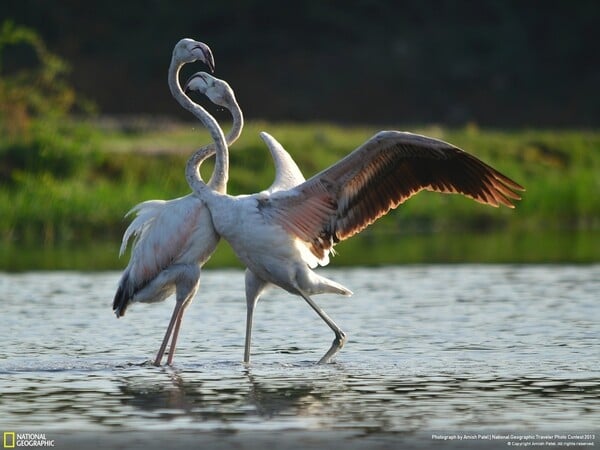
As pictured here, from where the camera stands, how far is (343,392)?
830 centimetres

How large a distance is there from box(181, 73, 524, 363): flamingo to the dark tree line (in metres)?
29.9

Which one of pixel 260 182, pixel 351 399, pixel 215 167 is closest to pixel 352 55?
pixel 260 182

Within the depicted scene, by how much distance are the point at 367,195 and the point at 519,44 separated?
1250 inches

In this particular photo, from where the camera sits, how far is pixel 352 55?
4253cm

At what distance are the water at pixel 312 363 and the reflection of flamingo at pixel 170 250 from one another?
41 cm

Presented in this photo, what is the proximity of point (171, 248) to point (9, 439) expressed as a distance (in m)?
2.94

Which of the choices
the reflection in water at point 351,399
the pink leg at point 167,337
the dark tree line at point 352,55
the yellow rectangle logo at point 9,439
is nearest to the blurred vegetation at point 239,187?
the pink leg at point 167,337

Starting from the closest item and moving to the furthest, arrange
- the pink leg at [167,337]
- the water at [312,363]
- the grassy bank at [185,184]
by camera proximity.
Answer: the water at [312,363], the pink leg at [167,337], the grassy bank at [185,184]

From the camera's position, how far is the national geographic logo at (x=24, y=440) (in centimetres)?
682

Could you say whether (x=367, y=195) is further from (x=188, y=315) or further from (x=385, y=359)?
(x=188, y=315)

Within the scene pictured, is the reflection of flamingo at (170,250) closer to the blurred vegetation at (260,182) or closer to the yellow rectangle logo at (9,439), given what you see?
the yellow rectangle logo at (9,439)

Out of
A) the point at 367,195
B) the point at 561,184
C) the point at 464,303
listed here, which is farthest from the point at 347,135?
the point at 367,195

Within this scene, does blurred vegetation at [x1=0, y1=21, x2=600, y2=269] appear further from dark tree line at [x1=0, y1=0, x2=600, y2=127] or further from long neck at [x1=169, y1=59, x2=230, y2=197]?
dark tree line at [x1=0, y1=0, x2=600, y2=127]

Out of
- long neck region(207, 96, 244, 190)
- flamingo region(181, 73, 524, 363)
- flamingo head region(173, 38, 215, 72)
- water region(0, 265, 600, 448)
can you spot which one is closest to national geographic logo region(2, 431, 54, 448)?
Result: water region(0, 265, 600, 448)
